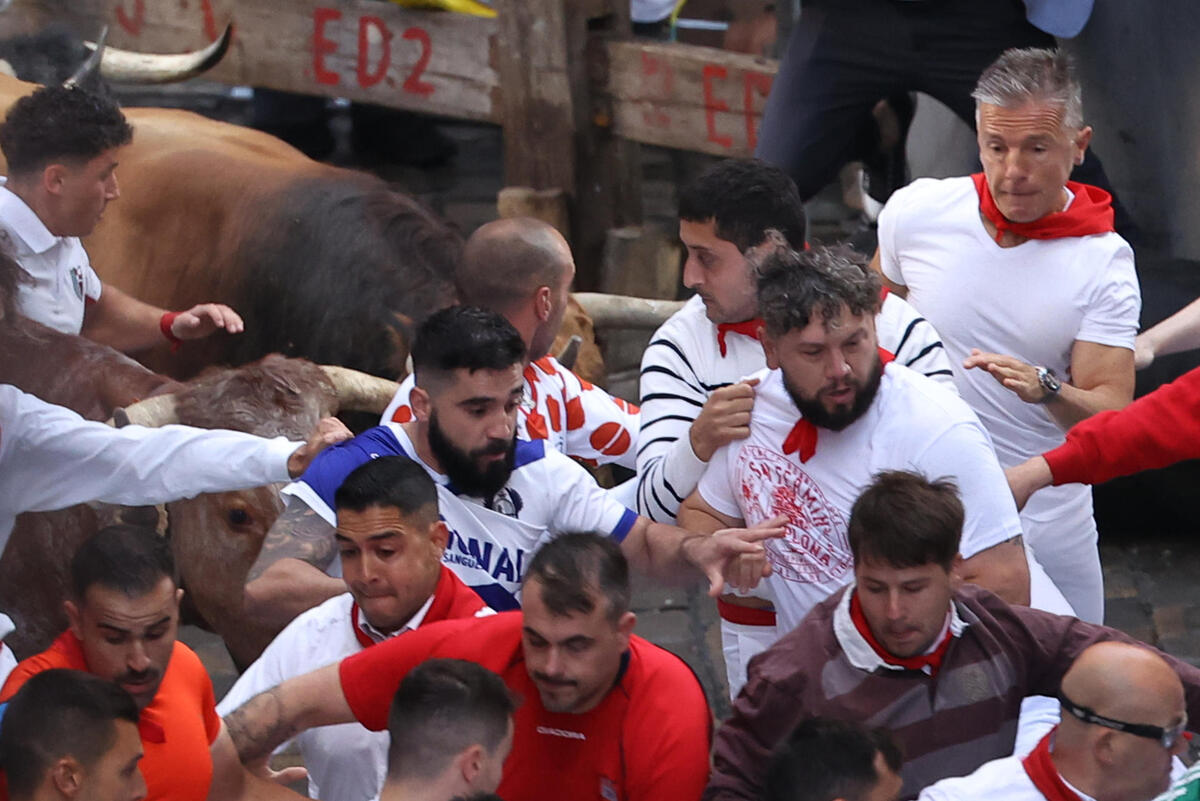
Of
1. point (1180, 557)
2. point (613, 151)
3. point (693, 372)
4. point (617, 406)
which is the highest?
point (693, 372)

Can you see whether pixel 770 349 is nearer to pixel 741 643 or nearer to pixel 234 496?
pixel 741 643

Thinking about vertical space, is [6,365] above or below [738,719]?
below

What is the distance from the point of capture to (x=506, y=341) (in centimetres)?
371

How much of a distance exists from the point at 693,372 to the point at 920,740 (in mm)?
1214

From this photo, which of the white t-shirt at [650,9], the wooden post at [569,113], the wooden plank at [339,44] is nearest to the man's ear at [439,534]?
the wooden post at [569,113]

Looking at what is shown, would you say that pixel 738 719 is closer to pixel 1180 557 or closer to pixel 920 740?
pixel 920 740

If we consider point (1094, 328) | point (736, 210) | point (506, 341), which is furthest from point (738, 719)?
point (1094, 328)

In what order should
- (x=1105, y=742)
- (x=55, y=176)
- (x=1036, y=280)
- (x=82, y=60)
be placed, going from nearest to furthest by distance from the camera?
(x=1105, y=742)
(x=1036, y=280)
(x=55, y=176)
(x=82, y=60)

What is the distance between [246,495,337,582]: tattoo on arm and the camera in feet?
12.1

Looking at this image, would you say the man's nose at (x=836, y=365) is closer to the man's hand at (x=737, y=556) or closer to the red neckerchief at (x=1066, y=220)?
the man's hand at (x=737, y=556)

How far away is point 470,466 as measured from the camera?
3.69 m

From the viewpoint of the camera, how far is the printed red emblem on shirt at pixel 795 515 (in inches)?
141

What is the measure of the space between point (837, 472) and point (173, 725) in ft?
4.84

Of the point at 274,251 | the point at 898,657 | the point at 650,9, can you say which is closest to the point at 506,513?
the point at 898,657
